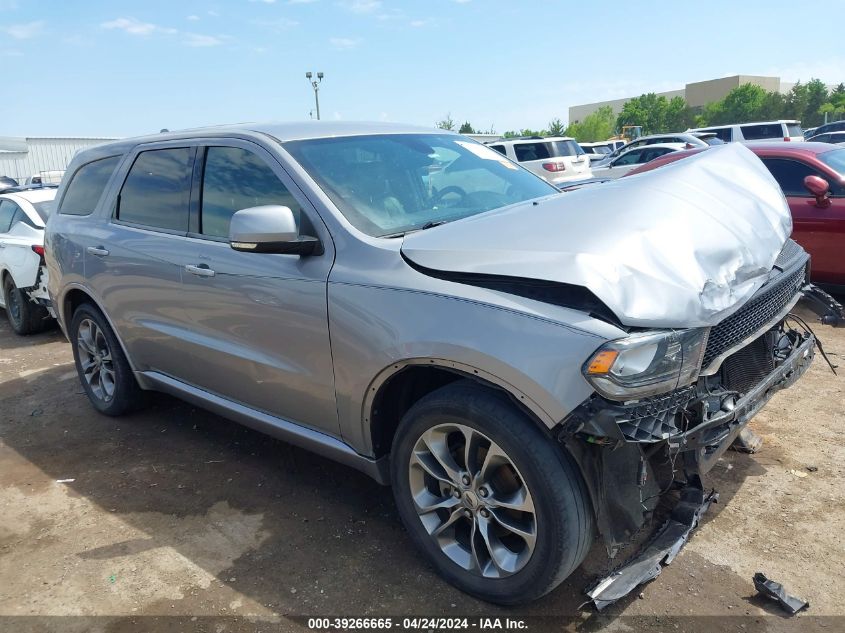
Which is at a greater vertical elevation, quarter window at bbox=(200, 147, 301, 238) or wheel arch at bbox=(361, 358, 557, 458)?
quarter window at bbox=(200, 147, 301, 238)

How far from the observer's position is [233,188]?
11.6 feet

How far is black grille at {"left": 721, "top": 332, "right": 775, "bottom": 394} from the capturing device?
276 cm

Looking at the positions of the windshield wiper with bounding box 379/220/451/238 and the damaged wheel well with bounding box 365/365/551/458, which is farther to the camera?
the windshield wiper with bounding box 379/220/451/238

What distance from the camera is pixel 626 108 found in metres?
72.9

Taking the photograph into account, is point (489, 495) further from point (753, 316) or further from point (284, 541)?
point (753, 316)

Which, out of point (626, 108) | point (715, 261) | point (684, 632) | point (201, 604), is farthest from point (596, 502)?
point (626, 108)

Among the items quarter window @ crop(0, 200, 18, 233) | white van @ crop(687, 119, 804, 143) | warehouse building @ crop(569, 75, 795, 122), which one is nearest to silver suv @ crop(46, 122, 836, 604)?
quarter window @ crop(0, 200, 18, 233)

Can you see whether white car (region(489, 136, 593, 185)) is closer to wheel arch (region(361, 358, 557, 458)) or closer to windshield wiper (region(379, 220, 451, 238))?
windshield wiper (region(379, 220, 451, 238))

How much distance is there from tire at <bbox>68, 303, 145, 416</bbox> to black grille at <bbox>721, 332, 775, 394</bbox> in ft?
12.4

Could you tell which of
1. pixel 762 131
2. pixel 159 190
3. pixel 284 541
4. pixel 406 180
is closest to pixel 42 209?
pixel 159 190

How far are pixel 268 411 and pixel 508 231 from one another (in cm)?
159

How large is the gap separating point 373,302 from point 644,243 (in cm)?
107

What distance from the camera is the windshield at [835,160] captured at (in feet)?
21.7

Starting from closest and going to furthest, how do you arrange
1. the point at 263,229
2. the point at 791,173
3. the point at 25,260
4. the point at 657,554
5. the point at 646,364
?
1. the point at 646,364
2. the point at 657,554
3. the point at 263,229
4. the point at 791,173
5. the point at 25,260
